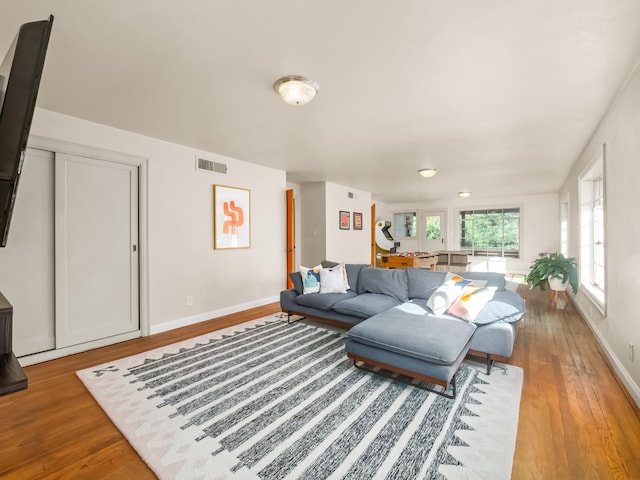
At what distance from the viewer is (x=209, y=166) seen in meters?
4.27

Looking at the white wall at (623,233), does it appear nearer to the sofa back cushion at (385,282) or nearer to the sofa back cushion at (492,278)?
the sofa back cushion at (492,278)

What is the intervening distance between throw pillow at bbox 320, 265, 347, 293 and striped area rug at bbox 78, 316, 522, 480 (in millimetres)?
1074

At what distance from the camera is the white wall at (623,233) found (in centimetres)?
216

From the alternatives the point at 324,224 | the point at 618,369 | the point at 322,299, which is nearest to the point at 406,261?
the point at 324,224

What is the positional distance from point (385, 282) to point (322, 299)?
87 cm

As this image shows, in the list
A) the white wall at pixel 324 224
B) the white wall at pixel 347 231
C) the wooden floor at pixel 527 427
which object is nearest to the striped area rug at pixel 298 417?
the wooden floor at pixel 527 427

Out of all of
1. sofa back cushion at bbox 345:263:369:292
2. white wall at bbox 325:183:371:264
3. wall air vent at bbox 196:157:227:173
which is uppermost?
wall air vent at bbox 196:157:227:173

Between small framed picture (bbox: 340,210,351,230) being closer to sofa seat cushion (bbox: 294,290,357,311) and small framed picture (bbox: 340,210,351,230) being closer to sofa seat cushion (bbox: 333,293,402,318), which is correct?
sofa seat cushion (bbox: 294,290,357,311)

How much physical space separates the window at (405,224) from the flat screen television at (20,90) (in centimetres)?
1060

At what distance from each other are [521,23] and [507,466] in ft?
7.79

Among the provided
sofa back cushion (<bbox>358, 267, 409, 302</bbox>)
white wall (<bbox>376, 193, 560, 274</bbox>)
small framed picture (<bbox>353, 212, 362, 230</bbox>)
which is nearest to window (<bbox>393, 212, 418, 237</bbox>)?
white wall (<bbox>376, 193, 560, 274</bbox>)

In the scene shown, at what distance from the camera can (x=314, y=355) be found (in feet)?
9.70

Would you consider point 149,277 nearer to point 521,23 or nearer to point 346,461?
point 346,461

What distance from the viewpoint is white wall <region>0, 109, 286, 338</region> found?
3.28 meters
